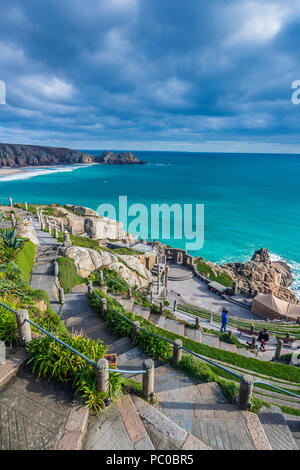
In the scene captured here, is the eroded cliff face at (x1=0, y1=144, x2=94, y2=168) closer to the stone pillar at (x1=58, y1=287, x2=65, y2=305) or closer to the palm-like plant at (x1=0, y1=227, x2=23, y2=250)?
the palm-like plant at (x1=0, y1=227, x2=23, y2=250)

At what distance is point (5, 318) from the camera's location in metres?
6.11

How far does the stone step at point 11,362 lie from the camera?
508 cm

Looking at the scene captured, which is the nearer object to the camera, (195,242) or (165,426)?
(165,426)

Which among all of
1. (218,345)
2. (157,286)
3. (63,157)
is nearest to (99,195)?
(157,286)

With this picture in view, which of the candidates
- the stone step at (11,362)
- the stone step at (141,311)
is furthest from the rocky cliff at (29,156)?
the stone step at (11,362)

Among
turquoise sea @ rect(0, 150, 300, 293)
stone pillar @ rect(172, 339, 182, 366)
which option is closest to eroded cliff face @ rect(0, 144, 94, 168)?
turquoise sea @ rect(0, 150, 300, 293)

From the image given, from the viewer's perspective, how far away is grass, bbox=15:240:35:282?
1238cm

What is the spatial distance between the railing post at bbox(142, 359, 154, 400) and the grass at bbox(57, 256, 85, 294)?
344 inches

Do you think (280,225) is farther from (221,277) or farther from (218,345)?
(218,345)

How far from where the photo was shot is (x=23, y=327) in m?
5.74

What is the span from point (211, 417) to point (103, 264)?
1350cm

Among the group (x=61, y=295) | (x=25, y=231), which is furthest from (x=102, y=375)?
(x=25, y=231)
